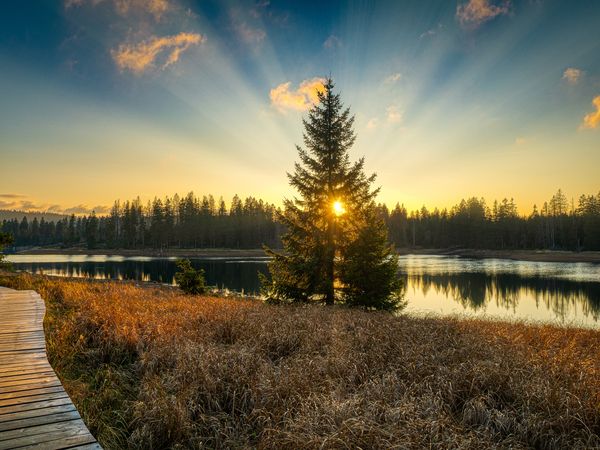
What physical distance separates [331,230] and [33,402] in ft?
49.4

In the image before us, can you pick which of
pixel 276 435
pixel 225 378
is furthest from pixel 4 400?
pixel 276 435

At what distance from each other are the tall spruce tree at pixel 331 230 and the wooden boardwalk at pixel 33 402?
38.7ft

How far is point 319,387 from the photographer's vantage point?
6.18 metres

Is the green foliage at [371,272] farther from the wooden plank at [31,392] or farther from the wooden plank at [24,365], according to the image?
the wooden plank at [31,392]

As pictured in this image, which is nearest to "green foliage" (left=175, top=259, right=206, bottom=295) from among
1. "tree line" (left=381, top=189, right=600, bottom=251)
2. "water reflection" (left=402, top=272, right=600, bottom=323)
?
"water reflection" (left=402, top=272, right=600, bottom=323)

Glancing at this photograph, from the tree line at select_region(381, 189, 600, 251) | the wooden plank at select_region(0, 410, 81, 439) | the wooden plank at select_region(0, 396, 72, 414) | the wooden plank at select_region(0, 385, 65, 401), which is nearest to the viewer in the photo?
the wooden plank at select_region(0, 410, 81, 439)

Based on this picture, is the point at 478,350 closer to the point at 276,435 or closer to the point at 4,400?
the point at 276,435

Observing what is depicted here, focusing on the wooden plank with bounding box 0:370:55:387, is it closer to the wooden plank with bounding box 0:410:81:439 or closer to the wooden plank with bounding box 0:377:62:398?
the wooden plank with bounding box 0:377:62:398

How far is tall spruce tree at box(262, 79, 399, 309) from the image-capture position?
17.6 meters

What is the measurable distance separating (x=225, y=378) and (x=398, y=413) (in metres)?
3.19

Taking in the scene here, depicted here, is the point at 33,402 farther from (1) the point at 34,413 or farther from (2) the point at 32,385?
(2) the point at 32,385

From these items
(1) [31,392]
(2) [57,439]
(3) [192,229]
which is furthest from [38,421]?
(3) [192,229]

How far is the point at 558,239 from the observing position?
354 feet

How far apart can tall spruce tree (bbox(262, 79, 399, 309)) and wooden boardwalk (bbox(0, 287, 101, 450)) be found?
1181 cm
